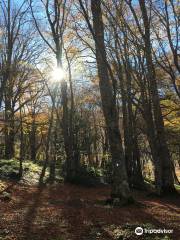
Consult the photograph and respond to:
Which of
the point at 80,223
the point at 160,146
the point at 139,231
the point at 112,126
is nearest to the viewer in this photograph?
the point at 139,231

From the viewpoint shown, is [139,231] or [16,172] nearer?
[139,231]

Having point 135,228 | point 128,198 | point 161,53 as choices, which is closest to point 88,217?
point 135,228

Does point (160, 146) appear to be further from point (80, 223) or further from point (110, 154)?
point (80, 223)

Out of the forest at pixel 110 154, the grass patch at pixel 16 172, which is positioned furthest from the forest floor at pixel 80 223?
the grass patch at pixel 16 172

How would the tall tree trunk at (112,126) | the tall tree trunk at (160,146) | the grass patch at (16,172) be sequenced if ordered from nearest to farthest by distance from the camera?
1. the tall tree trunk at (112,126)
2. the tall tree trunk at (160,146)
3. the grass patch at (16,172)

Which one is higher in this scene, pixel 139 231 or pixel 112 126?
pixel 112 126

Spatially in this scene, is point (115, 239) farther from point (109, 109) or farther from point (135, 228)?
point (109, 109)

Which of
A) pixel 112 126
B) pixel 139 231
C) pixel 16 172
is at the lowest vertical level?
pixel 139 231

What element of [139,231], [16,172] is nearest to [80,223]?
[139,231]

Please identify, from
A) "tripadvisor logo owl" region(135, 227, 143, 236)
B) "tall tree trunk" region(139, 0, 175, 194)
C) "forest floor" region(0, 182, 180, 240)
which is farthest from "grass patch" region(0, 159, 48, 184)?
"tripadvisor logo owl" region(135, 227, 143, 236)

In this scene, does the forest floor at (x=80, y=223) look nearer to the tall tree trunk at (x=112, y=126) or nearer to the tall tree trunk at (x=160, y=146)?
the tall tree trunk at (x=112, y=126)

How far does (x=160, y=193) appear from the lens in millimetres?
14602

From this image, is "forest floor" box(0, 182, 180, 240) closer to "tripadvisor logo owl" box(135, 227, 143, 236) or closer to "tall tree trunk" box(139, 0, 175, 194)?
"tripadvisor logo owl" box(135, 227, 143, 236)

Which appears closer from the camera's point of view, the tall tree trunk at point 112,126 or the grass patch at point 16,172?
the tall tree trunk at point 112,126
